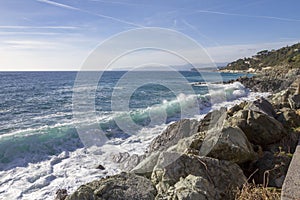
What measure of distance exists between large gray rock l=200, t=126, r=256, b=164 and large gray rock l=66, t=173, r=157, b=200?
3.85 ft

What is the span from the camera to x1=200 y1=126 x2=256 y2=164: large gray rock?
→ 12.0ft

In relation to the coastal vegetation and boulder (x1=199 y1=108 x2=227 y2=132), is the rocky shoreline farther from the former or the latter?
A: boulder (x1=199 y1=108 x2=227 y2=132)

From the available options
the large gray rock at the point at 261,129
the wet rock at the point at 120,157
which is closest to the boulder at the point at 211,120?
the large gray rock at the point at 261,129

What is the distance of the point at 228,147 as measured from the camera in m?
3.69

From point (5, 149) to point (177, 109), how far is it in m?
11.0

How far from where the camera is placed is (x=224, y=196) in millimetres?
2977

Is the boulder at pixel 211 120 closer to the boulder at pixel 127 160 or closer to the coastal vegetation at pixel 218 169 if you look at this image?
the coastal vegetation at pixel 218 169

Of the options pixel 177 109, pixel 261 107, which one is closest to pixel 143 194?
pixel 261 107

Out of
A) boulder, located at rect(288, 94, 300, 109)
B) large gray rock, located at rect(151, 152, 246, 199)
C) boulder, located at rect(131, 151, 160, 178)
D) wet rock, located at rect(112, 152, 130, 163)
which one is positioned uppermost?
boulder, located at rect(288, 94, 300, 109)

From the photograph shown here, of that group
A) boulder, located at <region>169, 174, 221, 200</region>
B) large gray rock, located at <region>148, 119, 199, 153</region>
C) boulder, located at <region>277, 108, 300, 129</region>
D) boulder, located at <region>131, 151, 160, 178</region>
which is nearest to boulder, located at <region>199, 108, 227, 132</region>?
large gray rock, located at <region>148, 119, 199, 153</region>

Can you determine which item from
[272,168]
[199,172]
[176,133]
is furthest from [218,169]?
[176,133]

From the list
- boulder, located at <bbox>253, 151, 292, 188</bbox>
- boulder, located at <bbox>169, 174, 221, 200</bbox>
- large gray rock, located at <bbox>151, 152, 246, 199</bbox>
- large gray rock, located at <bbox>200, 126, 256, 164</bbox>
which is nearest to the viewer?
boulder, located at <bbox>169, 174, 221, 200</bbox>

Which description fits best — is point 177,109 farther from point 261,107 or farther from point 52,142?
point 261,107

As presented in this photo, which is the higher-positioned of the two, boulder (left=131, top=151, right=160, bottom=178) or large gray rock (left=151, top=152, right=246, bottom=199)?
large gray rock (left=151, top=152, right=246, bottom=199)
